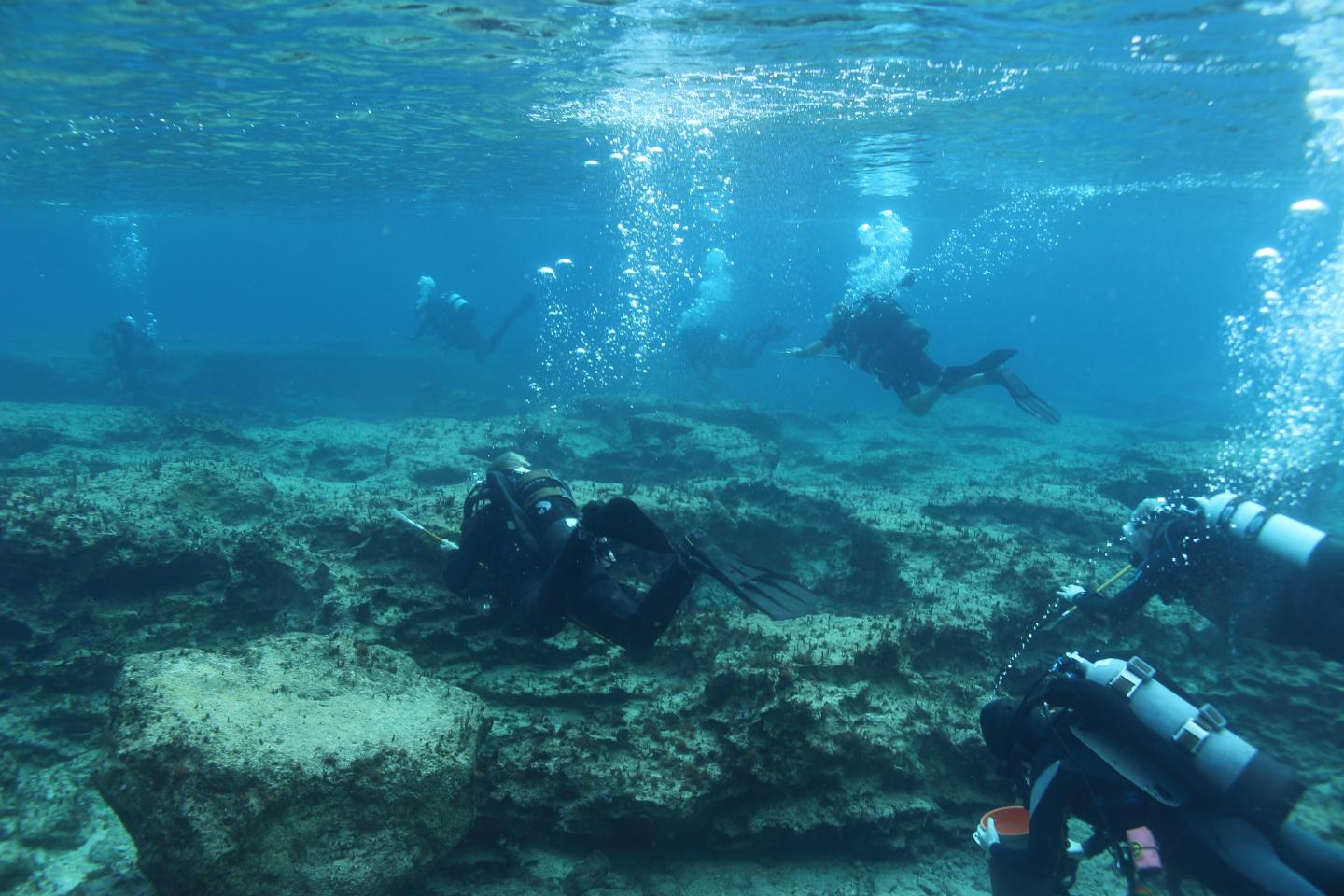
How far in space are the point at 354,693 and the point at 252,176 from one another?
31.3 metres

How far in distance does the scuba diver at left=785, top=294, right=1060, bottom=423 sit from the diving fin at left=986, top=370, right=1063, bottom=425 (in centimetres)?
2

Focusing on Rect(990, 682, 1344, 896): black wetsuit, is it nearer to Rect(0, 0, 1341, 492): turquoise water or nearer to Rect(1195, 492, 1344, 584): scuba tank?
Rect(1195, 492, 1344, 584): scuba tank

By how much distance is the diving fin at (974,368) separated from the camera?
1110 centimetres

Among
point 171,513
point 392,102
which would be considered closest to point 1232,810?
point 171,513

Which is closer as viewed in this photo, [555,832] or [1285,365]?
[555,832]

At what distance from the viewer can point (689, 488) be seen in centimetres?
984

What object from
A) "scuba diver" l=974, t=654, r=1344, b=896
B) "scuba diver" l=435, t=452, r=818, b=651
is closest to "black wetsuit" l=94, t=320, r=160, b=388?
"scuba diver" l=435, t=452, r=818, b=651

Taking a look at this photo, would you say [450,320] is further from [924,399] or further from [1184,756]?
[1184,756]

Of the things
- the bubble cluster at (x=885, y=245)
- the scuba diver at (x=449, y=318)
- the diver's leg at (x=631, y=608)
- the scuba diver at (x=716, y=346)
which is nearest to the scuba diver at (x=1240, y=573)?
the diver's leg at (x=631, y=608)

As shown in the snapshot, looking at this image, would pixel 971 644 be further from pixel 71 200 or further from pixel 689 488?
pixel 71 200

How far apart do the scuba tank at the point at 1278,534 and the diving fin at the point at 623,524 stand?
15.2 ft

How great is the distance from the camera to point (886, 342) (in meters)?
12.7

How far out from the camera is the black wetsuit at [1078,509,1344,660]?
4855 millimetres

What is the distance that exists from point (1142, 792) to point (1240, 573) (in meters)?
3.12
